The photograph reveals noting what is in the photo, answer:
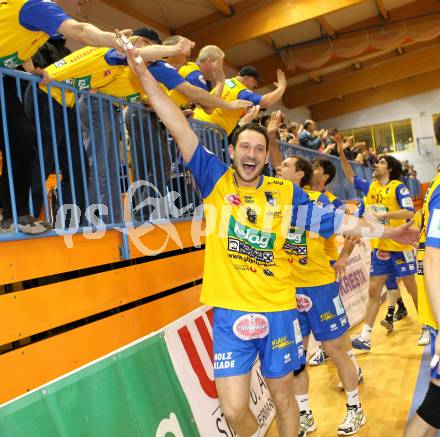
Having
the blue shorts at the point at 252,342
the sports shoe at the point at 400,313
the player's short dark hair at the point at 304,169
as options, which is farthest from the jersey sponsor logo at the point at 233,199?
the sports shoe at the point at 400,313

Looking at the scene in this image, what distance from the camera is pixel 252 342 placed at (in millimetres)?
3170

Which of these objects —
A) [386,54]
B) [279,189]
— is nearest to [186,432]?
[279,189]

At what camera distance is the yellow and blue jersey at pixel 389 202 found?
6.76m

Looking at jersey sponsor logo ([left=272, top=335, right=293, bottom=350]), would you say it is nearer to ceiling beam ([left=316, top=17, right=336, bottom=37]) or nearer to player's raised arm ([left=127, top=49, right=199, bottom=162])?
player's raised arm ([left=127, top=49, right=199, bottom=162])

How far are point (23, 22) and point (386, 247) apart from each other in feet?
17.5

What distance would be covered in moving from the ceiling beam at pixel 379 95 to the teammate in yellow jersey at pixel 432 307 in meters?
24.7

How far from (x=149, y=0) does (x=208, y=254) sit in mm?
10227

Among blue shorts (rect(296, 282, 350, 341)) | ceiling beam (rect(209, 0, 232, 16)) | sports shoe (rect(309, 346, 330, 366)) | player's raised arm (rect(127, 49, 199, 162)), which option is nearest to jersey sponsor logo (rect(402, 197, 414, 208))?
sports shoe (rect(309, 346, 330, 366))

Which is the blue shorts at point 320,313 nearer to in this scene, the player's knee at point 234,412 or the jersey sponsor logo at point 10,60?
the player's knee at point 234,412

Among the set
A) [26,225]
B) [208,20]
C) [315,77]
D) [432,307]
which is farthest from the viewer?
[315,77]

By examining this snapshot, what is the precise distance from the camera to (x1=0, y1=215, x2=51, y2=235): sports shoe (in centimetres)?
286

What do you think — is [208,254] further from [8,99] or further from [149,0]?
[149,0]

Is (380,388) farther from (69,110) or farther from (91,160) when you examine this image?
(69,110)

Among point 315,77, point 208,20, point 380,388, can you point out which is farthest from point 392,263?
point 315,77
